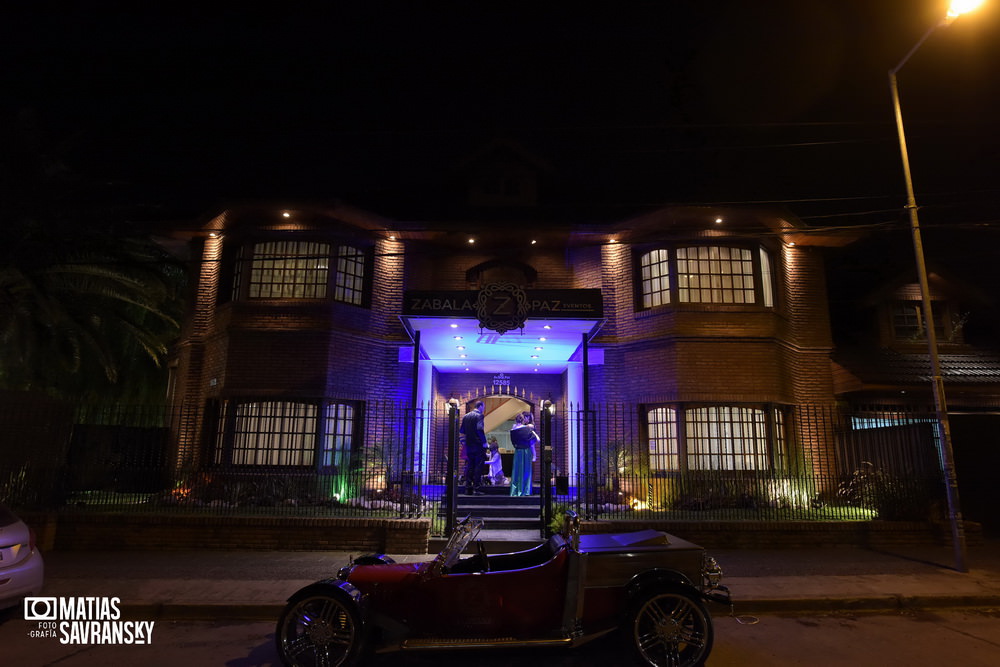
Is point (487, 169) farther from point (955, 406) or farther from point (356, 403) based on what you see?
point (955, 406)

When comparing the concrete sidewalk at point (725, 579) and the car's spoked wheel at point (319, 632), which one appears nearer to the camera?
the car's spoked wheel at point (319, 632)

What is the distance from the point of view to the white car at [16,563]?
549 centimetres

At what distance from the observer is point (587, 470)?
34.2 ft

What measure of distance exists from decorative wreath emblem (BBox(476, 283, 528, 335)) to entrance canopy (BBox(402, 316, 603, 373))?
439 mm

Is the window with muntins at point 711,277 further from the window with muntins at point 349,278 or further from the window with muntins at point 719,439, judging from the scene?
the window with muntins at point 349,278

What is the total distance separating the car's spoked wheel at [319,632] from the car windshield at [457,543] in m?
0.80

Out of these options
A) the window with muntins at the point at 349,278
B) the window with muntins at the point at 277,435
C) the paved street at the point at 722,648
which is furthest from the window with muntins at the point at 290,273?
the paved street at the point at 722,648

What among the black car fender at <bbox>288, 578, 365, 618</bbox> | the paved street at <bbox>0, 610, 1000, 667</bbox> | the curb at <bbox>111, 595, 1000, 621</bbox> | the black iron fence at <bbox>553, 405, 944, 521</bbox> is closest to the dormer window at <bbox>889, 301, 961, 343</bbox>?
the black iron fence at <bbox>553, 405, 944, 521</bbox>

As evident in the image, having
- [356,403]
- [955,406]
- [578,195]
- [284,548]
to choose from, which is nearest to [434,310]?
[356,403]

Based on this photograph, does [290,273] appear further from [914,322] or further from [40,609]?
[914,322]

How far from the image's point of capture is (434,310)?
11875mm

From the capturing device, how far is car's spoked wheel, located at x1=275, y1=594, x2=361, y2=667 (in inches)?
180

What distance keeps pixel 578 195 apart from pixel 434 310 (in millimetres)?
7692

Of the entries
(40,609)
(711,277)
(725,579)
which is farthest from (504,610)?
(711,277)
